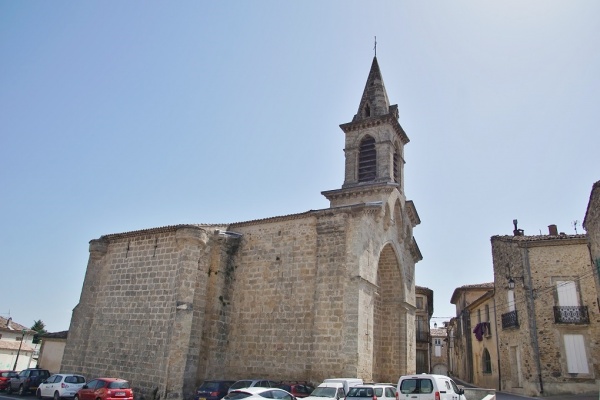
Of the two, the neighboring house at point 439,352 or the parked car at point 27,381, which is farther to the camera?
the neighboring house at point 439,352

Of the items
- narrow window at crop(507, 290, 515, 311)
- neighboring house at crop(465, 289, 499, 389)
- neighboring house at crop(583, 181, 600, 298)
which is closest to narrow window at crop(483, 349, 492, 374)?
neighboring house at crop(465, 289, 499, 389)

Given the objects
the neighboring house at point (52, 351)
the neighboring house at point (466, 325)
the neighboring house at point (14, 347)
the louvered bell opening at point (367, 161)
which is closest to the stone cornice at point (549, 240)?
the neighboring house at point (466, 325)

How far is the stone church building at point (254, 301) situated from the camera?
48.2ft

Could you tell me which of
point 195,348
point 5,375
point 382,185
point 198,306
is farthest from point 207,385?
point 5,375

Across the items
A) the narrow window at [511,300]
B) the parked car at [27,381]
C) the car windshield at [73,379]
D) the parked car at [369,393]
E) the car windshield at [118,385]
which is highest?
the narrow window at [511,300]

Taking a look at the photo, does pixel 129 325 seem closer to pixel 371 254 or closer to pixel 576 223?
pixel 371 254

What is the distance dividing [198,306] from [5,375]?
433 inches

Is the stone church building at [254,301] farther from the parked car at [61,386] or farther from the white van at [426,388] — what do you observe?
the white van at [426,388]

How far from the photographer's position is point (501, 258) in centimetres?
2314

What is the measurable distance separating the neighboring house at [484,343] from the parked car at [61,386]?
833 inches

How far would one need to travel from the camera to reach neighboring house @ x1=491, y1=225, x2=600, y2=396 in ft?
61.5

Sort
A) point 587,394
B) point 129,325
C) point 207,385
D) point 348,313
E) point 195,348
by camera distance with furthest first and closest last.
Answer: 1. point 587,394
2. point 129,325
3. point 195,348
4. point 348,313
5. point 207,385

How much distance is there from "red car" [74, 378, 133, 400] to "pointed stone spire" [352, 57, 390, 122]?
15998mm

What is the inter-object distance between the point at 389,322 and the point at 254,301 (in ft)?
21.1
